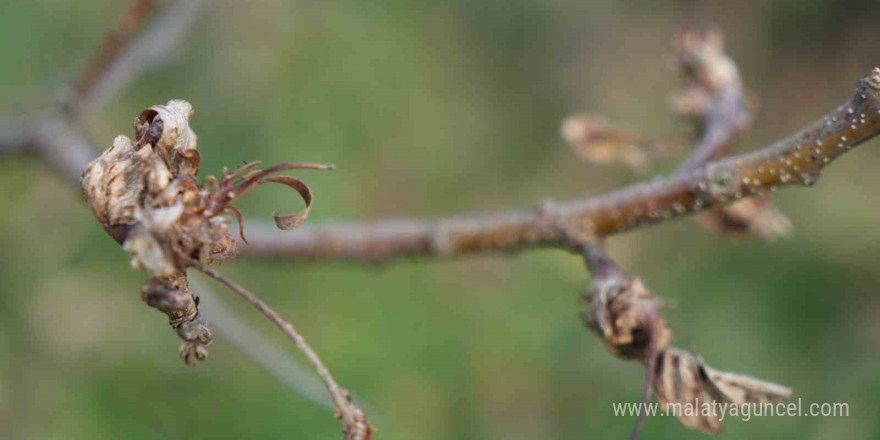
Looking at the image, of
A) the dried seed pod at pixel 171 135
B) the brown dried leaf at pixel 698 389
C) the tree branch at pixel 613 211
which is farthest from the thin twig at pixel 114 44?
the brown dried leaf at pixel 698 389

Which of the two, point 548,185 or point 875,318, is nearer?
point 875,318

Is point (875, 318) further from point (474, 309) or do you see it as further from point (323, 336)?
point (323, 336)

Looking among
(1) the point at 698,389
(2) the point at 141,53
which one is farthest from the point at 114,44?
(1) the point at 698,389

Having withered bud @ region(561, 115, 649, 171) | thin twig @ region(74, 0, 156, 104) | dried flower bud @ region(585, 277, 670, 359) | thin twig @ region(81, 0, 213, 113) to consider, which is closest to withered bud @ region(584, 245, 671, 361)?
dried flower bud @ region(585, 277, 670, 359)

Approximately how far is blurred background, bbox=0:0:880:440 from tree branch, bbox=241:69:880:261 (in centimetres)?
8

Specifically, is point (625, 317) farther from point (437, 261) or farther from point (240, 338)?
point (437, 261)

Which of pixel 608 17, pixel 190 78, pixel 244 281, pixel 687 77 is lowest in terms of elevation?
pixel 687 77

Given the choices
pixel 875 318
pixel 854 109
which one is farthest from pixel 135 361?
pixel 875 318

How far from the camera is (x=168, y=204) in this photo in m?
0.46

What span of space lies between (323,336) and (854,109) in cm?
142

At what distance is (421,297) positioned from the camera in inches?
79.2

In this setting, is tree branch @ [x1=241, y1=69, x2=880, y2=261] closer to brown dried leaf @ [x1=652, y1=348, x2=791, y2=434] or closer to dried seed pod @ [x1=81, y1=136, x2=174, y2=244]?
brown dried leaf @ [x1=652, y1=348, x2=791, y2=434]

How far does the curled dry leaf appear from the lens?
45 centimetres

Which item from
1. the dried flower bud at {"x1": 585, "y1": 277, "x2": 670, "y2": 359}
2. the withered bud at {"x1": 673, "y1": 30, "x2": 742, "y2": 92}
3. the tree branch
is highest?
the withered bud at {"x1": 673, "y1": 30, "x2": 742, "y2": 92}
